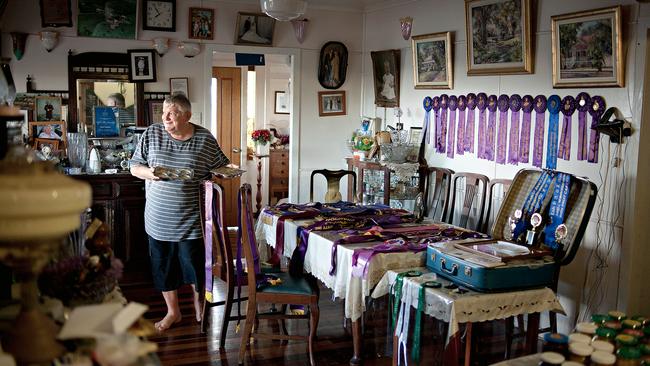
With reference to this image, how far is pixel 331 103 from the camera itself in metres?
7.12

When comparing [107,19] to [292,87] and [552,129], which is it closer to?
Answer: [292,87]

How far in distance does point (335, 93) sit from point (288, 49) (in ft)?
2.44

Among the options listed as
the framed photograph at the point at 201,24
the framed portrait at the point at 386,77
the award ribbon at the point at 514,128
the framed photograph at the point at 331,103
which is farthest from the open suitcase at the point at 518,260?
the framed photograph at the point at 201,24

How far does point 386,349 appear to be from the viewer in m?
4.02

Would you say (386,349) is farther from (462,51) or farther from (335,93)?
(335,93)

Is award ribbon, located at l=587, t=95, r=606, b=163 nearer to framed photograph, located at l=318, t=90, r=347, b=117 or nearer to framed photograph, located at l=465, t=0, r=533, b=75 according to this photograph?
framed photograph, located at l=465, t=0, r=533, b=75

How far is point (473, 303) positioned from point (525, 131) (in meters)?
2.26

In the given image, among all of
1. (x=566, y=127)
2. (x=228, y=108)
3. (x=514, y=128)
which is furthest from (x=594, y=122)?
(x=228, y=108)

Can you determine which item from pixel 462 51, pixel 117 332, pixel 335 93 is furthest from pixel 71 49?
pixel 117 332

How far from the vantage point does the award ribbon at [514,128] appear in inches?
189

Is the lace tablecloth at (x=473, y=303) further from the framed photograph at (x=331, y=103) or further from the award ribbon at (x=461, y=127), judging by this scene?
the framed photograph at (x=331, y=103)

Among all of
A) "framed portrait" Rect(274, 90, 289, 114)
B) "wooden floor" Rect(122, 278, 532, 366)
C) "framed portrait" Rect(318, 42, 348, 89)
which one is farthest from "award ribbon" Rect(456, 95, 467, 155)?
"framed portrait" Rect(274, 90, 289, 114)

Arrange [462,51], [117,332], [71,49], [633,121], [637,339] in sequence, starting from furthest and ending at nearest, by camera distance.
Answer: [71,49], [462,51], [633,121], [637,339], [117,332]

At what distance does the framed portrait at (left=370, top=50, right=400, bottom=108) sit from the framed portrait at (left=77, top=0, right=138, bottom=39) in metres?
2.54
